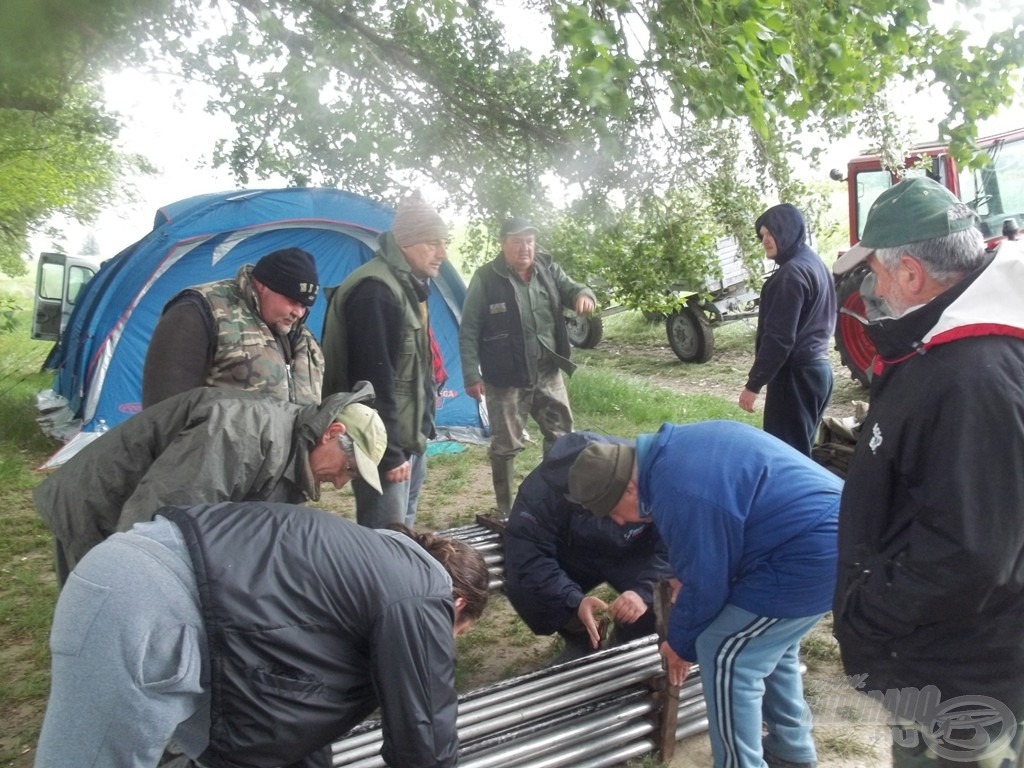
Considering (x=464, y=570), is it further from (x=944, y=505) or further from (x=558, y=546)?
(x=558, y=546)

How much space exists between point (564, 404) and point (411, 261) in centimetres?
168

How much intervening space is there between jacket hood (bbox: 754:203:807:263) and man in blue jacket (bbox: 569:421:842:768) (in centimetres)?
197

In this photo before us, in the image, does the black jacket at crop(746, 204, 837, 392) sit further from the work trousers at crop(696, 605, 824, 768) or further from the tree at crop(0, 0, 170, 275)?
the tree at crop(0, 0, 170, 275)

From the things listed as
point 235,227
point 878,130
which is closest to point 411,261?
point 878,130

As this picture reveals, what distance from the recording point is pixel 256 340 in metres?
2.73

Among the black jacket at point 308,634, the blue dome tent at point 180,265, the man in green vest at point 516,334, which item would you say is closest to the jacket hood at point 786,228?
the man in green vest at point 516,334

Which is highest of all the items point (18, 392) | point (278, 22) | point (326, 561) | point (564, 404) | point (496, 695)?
point (278, 22)

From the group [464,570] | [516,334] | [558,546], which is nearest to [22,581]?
[516,334]

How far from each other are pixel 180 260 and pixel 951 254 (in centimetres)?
563

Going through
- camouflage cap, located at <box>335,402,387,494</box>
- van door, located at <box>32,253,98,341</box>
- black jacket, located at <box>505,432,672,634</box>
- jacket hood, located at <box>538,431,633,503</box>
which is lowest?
black jacket, located at <box>505,432,672,634</box>

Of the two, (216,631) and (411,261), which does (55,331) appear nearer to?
(411,261)

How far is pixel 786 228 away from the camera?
156 inches

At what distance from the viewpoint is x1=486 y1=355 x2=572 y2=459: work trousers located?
15.2 ft

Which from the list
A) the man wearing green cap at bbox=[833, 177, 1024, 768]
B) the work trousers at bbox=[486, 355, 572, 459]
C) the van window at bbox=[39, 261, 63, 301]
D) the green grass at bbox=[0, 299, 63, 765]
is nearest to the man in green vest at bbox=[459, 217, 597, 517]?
the work trousers at bbox=[486, 355, 572, 459]
